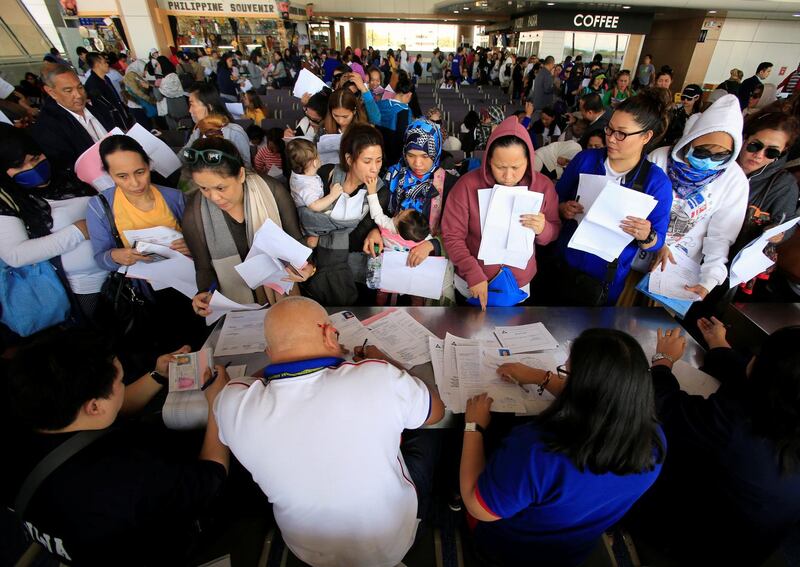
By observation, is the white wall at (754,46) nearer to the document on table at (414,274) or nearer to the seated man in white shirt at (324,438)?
the document on table at (414,274)

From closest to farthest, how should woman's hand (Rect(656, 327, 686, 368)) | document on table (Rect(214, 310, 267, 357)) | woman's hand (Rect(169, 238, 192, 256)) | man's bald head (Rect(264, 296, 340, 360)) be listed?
1. man's bald head (Rect(264, 296, 340, 360))
2. woman's hand (Rect(656, 327, 686, 368))
3. document on table (Rect(214, 310, 267, 357))
4. woman's hand (Rect(169, 238, 192, 256))

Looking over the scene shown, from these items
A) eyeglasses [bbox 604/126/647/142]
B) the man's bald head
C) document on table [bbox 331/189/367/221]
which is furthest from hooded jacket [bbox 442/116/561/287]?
the man's bald head

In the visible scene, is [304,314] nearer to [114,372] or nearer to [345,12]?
[114,372]

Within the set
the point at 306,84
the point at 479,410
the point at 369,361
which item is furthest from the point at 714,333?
the point at 306,84

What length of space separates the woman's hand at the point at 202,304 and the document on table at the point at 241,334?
0.12 metres

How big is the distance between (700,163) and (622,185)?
379 mm

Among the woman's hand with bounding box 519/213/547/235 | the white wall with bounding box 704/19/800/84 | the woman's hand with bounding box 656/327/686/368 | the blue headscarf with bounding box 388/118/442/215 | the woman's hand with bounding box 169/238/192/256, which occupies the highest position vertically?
the white wall with bounding box 704/19/800/84

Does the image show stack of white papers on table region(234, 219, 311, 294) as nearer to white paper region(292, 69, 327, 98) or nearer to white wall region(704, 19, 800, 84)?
white paper region(292, 69, 327, 98)

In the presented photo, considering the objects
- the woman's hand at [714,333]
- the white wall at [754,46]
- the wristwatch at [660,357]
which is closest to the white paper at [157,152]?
the wristwatch at [660,357]

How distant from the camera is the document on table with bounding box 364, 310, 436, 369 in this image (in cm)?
175

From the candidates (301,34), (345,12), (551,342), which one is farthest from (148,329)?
(345,12)

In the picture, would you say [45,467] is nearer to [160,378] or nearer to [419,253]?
[160,378]

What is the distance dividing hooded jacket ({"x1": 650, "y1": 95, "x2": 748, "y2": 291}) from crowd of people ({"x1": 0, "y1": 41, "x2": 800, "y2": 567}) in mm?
12

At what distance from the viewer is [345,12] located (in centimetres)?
2020
